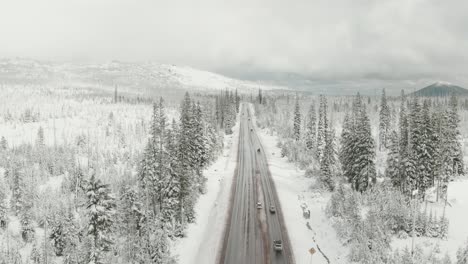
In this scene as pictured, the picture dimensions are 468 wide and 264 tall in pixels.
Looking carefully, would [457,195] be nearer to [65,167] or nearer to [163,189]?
[163,189]

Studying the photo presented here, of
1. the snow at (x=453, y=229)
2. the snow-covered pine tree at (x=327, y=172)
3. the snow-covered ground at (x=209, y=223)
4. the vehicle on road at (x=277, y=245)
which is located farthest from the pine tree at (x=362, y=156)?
the snow-covered ground at (x=209, y=223)

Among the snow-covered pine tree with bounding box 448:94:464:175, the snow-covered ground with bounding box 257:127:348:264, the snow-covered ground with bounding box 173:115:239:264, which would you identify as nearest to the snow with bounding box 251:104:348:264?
the snow-covered ground with bounding box 257:127:348:264

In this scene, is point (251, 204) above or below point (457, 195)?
below

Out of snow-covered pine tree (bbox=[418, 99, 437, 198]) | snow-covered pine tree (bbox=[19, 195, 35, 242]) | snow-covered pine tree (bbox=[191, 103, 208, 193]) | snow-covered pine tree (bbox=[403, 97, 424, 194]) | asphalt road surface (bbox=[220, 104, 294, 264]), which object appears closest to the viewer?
asphalt road surface (bbox=[220, 104, 294, 264])

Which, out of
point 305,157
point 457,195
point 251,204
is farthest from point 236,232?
point 305,157

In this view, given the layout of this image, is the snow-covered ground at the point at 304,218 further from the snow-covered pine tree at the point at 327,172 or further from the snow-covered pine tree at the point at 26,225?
the snow-covered pine tree at the point at 26,225

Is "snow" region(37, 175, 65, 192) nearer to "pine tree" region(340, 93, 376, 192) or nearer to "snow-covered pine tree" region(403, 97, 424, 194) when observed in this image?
"pine tree" region(340, 93, 376, 192)
